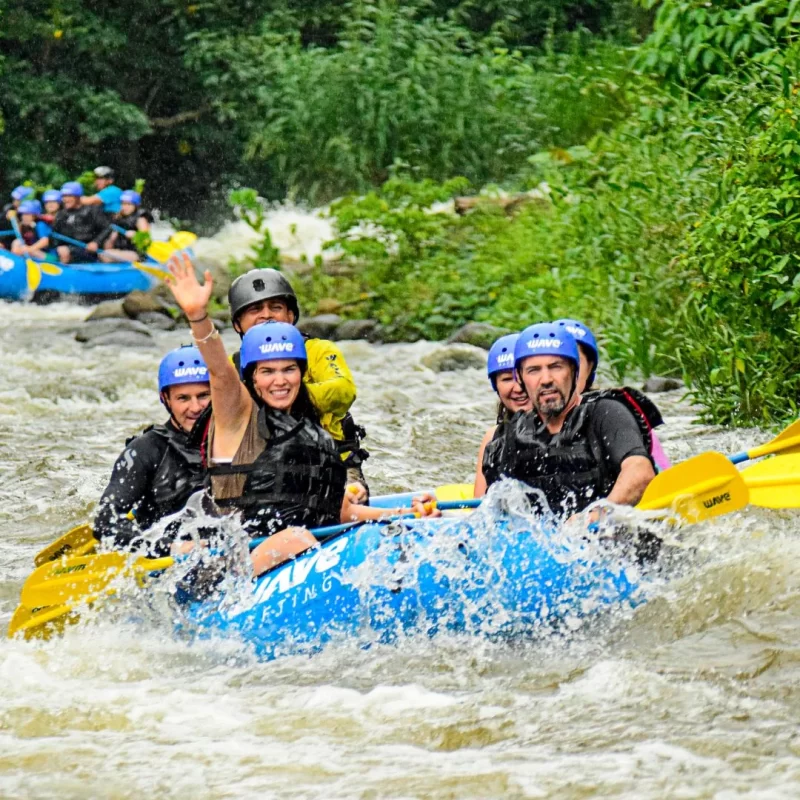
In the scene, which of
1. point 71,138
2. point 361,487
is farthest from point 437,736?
point 71,138

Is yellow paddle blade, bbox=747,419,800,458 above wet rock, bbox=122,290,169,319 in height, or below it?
below

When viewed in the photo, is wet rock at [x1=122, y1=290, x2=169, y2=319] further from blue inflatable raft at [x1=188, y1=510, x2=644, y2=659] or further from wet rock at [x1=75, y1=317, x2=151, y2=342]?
blue inflatable raft at [x1=188, y1=510, x2=644, y2=659]

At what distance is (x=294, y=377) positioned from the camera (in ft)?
16.3

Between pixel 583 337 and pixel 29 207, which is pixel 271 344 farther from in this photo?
pixel 29 207

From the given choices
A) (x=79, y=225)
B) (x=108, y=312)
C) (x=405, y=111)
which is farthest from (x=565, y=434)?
(x=79, y=225)

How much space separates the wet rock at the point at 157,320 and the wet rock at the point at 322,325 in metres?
1.92

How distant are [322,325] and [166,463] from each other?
28.2 feet

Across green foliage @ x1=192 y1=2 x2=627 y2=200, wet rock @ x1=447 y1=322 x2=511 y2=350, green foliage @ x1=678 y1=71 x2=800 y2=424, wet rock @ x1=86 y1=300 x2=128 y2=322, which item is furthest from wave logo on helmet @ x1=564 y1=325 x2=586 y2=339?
green foliage @ x1=192 y1=2 x2=627 y2=200

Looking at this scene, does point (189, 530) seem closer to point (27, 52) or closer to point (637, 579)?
point (637, 579)

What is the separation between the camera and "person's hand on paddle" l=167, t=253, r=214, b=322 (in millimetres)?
4523

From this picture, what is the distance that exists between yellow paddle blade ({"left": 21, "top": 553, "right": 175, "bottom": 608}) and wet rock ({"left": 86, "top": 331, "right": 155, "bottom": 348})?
8971 millimetres

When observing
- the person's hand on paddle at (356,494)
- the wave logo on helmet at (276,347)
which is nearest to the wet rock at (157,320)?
the person's hand on paddle at (356,494)

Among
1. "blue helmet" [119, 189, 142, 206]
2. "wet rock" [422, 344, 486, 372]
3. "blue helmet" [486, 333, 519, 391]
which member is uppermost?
"blue helmet" [119, 189, 142, 206]

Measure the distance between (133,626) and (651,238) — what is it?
5486mm
